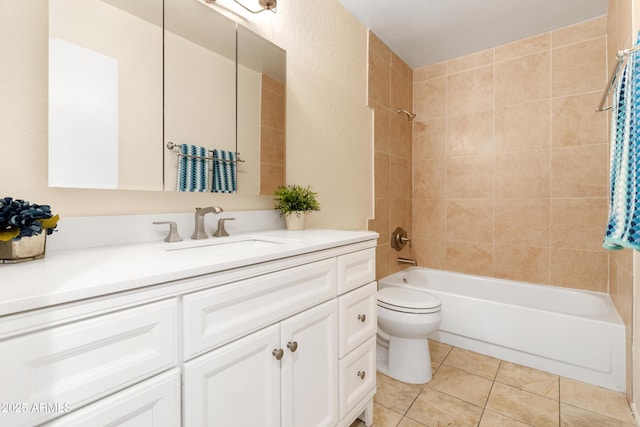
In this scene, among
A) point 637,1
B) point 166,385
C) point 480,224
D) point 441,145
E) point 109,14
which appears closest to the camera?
point 166,385

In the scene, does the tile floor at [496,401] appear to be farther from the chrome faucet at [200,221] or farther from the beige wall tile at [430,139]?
the beige wall tile at [430,139]

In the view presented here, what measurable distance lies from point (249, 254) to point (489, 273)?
95.2 inches

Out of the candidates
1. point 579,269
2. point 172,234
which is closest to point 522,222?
point 579,269

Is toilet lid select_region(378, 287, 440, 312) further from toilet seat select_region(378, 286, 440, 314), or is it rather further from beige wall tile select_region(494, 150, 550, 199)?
beige wall tile select_region(494, 150, 550, 199)

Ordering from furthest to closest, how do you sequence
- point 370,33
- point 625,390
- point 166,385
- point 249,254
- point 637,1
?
point 370,33 → point 625,390 → point 637,1 → point 249,254 → point 166,385

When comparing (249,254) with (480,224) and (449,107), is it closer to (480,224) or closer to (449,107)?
(480,224)

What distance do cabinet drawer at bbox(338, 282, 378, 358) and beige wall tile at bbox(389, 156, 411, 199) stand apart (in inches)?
54.2

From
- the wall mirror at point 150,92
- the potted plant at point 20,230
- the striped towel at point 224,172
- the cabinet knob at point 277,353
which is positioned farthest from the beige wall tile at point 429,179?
the potted plant at point 20,230

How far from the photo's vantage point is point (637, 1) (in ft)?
4.50

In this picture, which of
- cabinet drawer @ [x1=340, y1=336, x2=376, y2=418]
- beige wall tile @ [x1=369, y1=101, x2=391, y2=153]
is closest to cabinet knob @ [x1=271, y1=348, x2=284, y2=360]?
cabinet drawer @ [x1=340, y1=336, x2=376, y2=418]

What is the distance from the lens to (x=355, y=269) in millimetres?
1314

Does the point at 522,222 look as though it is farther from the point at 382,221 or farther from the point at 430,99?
the point at 430,99

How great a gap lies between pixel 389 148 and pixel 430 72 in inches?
37.8

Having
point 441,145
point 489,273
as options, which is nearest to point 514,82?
point 441,145
